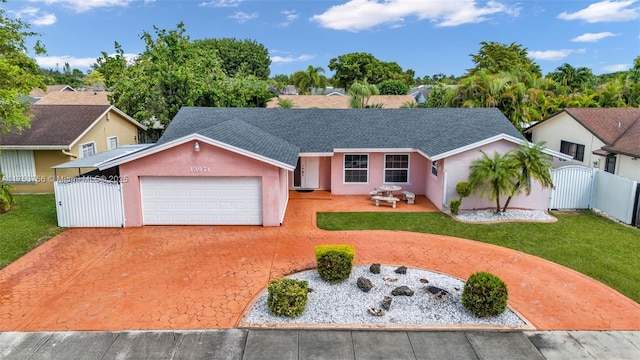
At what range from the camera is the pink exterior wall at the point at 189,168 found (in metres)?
14.6

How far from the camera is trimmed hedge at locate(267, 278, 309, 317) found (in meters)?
8.78

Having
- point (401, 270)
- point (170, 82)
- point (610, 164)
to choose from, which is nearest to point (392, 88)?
point (170, 82)

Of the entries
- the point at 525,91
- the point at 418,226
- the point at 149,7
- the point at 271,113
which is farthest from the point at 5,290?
the point at 525,91

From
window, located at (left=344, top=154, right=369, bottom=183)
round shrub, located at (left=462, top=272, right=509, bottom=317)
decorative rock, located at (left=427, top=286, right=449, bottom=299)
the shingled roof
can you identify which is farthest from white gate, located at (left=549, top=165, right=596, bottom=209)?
round shrub, located at (left=462, top=272, right=509, bottom=317)

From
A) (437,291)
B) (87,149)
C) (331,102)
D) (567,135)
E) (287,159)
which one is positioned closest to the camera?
(437,291)

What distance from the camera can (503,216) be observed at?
1634 cm

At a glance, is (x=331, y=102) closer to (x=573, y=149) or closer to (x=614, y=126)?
(x=573, y=149)

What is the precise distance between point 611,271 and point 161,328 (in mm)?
11924

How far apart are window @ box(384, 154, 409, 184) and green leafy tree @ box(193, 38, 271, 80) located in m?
55.2

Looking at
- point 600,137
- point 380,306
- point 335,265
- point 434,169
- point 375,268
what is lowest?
point 380,306

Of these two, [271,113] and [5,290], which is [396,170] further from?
[5,290]

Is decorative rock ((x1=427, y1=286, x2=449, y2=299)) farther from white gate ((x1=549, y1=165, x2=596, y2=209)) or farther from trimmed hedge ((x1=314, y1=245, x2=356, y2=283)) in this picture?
white gate ((x1=549, y1=165, x2=596, y2=209))

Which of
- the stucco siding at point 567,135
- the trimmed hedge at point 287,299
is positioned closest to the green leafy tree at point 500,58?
the stucco siding at point 567,135

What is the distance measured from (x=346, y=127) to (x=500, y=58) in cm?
5193
